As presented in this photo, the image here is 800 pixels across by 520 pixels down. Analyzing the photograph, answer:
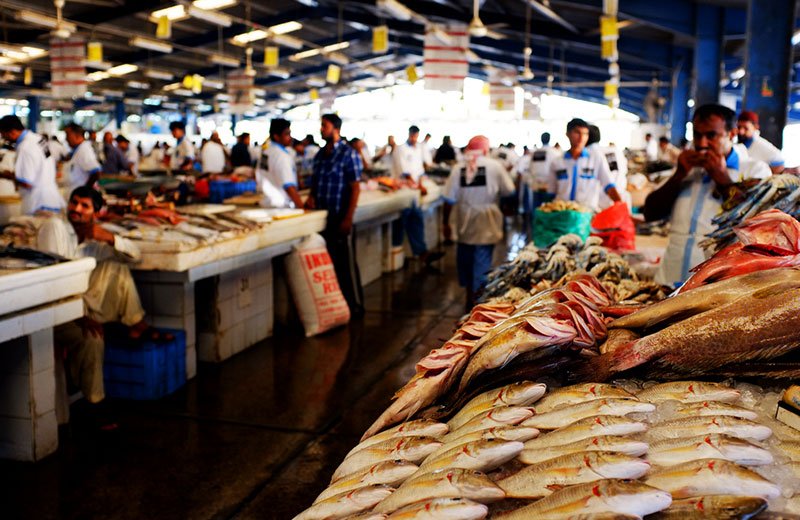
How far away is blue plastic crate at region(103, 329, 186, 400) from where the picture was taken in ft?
17.1

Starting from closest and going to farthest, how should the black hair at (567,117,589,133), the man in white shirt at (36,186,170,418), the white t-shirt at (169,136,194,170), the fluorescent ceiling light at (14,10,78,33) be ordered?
the man in white shirt at (36,186,170,418) < the black hair at (567,117,589,133) < the fluorescent ceiling light at (14,10,78,33) < the white t-shirt at (169,136,194,170)

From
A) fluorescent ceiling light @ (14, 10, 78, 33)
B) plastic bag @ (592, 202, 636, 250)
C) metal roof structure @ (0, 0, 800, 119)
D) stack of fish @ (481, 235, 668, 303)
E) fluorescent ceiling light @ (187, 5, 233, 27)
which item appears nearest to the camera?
stack of fish @ (481, 235, 668, 303)

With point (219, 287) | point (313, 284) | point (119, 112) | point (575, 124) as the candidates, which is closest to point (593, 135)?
point (575, 124)

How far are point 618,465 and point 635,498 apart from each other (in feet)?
0.50

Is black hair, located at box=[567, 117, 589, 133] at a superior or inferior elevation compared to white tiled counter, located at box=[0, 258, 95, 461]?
superior

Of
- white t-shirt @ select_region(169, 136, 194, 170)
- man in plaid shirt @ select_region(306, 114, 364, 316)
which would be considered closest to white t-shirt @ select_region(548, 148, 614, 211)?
man in plaid shirt @ select_region(306, 114, 364, 316)

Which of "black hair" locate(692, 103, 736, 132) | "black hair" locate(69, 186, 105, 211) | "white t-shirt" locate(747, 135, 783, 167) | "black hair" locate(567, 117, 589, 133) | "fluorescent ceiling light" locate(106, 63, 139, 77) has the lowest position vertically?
"black hair" locate(69, 186, 105, 211)

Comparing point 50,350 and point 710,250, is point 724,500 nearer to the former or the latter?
point 710,250

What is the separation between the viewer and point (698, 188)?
4121 millimetres

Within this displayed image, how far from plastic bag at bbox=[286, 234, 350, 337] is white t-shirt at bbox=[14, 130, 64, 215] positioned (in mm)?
2889

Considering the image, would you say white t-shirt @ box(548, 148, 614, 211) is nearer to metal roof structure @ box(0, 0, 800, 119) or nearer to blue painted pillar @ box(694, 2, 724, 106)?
metal roof structure @ box(0, 0, 800, 119)

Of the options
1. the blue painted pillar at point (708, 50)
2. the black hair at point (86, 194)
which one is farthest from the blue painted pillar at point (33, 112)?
the black hair at point (86, 194)

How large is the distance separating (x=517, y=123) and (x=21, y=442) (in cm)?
4139

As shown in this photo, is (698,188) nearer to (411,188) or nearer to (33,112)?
(411,188)
